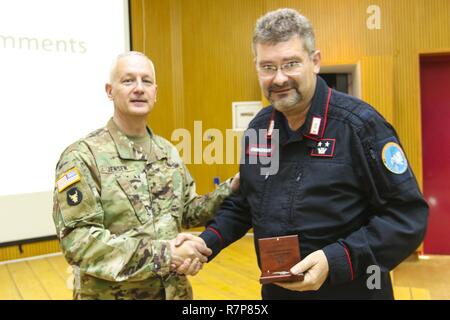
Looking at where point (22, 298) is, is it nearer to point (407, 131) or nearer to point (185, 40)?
point (185, 40)

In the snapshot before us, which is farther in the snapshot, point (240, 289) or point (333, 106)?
point (240, 289)

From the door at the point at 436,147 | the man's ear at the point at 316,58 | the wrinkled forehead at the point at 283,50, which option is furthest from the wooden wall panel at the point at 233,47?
the wrinkled forehead at the point at 283,50

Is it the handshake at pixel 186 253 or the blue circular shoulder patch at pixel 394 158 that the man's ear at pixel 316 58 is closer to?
the blue circular shoulder patch at pixel 394 158

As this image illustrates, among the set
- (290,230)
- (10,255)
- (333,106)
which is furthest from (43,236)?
(333,106)

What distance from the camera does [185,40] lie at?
5188 mm

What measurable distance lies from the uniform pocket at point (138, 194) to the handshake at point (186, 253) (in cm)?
16

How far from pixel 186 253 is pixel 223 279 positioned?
2.24 meters

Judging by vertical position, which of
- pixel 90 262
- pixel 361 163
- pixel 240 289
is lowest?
pixel 240 289

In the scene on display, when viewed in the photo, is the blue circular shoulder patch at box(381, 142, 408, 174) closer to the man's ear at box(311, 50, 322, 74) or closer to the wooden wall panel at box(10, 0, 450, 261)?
the man's ear at box(311, 50, 322, 74)

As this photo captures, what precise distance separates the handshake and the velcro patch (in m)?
0.44

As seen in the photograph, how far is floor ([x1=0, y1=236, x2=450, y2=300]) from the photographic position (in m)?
3.35

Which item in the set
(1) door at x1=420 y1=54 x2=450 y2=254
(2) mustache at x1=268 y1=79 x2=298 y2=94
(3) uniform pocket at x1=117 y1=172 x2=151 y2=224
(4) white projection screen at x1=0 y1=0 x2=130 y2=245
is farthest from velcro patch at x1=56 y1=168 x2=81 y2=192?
(1) door at x1=420 y1=54 x2=450 y2=254

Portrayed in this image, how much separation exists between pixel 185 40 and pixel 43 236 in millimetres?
3144

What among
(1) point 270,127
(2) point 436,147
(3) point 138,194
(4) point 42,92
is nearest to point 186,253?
(3) point 138,194
